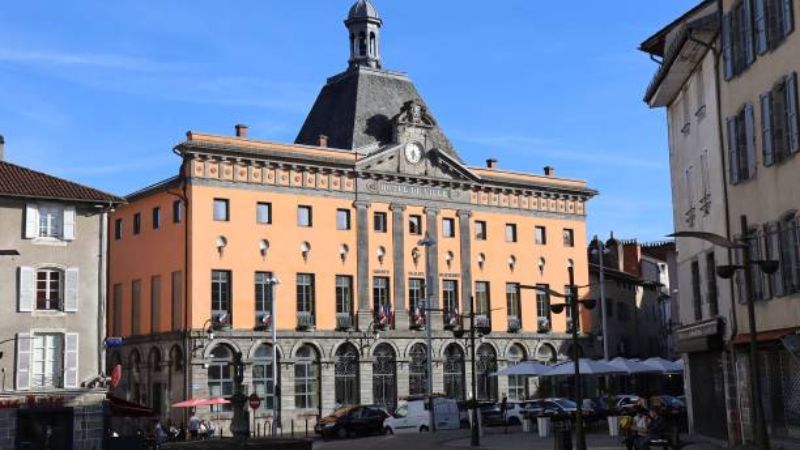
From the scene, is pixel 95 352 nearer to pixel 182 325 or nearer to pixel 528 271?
pixel 182 325

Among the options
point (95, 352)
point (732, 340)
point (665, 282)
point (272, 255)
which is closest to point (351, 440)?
point (95, 352)

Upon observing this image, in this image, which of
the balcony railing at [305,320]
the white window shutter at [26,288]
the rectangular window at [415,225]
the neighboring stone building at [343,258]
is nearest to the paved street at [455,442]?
the neighboring stone building at [343,258]

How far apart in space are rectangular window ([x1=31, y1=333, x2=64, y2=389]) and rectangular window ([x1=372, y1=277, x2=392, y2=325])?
2049 cm

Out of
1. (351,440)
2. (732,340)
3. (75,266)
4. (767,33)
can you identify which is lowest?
(351,440)

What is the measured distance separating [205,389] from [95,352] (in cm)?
1083

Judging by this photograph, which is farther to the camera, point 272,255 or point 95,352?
point 272,255

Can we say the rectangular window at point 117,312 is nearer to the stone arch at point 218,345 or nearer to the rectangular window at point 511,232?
the stone arch at point 218,345

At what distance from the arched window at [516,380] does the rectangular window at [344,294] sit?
1126 centimetres

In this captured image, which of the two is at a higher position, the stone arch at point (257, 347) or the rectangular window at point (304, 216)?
the rectangular window at point (304, 216)

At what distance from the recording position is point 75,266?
130 feet

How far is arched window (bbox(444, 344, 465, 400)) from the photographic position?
58.5m

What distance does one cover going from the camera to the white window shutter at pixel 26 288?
38.3m

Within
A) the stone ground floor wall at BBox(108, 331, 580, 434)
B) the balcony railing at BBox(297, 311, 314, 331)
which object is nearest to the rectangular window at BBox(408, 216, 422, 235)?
the stone ground floor wall at BBox(108, 331, 580, 434)

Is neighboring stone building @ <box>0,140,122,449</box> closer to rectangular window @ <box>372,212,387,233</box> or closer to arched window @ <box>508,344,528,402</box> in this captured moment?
rectangular window @ <box>372,212,387,233</box>
